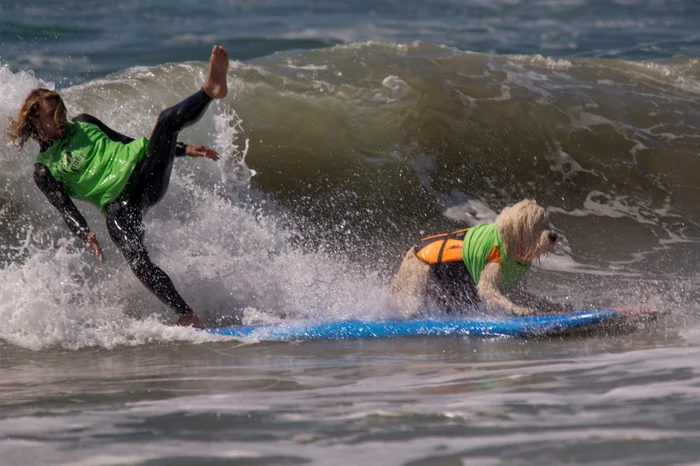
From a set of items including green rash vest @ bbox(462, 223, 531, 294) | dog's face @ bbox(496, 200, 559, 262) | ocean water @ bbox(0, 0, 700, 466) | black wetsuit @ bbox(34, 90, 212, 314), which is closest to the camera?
ocean water @ bbox(0, 0, 700, 466)

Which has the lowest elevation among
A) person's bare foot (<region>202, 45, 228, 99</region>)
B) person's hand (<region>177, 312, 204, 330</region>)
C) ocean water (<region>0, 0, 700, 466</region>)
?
person's hand (<region>177, 312, 204, 330</region>)

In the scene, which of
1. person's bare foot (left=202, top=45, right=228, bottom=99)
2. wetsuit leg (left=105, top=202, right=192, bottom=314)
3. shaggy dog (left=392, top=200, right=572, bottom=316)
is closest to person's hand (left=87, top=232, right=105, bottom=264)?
wetsuit leg (left=105, top=202, right=192, bottom=314)

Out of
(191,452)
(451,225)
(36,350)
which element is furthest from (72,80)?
(191,452)

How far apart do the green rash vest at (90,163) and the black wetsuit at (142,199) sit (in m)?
0.06

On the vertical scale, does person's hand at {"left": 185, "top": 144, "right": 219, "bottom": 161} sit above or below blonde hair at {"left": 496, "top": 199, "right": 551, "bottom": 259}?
above

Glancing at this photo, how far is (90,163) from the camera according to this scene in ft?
22.3

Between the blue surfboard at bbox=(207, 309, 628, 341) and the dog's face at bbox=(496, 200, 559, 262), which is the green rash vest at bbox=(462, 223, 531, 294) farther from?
the blue surfboard at bbox=(207, 309, 628, 341)

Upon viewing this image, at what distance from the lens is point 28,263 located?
23.8 ft

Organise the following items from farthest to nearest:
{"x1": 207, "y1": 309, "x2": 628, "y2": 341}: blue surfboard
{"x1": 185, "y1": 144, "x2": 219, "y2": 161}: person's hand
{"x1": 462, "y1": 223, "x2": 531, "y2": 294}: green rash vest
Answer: {"x1": 185, "y1": 144, "x2": 219, "y2": 161}: person's hand → {"x1": 462, "y1": 223, "x2": 531, "y2": 294}: green rash vest → {"x1": 207, "y1": 309, "x2": 628, "y2": 341}: blue surfboard

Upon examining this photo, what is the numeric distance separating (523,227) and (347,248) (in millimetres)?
3221

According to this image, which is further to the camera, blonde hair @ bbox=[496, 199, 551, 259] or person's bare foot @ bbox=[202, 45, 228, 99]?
person's bare foot @ bbox=[202, 45, 228, 99]

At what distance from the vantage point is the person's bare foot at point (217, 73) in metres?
6.44

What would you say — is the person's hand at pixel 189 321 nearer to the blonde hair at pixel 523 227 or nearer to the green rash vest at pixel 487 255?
the green rash vest at pixel 487 255

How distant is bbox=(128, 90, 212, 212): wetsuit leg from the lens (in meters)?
6.71
